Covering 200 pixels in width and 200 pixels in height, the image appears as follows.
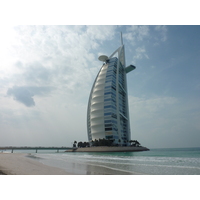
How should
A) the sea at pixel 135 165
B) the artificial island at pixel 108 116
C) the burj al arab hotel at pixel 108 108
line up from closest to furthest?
the sea at pixel 135 165 < the artificial island at pixel 108 116 < the burj al arab hotel at pixel 108 108

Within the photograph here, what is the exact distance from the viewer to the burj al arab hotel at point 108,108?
8925cm

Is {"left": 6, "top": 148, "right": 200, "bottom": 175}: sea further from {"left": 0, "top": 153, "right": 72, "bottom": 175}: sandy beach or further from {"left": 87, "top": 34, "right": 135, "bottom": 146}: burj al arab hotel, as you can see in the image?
{"left": 87, "top": 34, "right": 135, "bottom": 146}: burj al arab hotel

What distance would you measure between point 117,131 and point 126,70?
47.8 meters

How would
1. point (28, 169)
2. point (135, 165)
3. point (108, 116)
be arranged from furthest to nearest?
point (108, 116) < point (135, 165) < point (28, 169)

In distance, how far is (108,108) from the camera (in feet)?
296

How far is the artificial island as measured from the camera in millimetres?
86000

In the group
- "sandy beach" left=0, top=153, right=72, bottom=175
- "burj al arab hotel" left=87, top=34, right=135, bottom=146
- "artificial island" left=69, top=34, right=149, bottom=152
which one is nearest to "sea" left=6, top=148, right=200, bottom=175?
"sandy beach" left=0, top=153, right=72, bottom=175

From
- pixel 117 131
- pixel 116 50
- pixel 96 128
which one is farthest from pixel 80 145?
pixel 116 50

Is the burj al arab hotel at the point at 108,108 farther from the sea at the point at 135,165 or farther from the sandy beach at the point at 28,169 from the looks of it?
the sandy beach at the point at 28,169

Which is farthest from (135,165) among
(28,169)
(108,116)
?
(108,116)

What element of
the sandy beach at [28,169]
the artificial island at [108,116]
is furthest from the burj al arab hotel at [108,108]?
the sandy beach at [28,169]

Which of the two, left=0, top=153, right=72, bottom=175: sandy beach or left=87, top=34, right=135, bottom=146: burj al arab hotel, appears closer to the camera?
left=0, top=153, right=72, bottom=175: sandy beach

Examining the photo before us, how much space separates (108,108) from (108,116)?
443 cm

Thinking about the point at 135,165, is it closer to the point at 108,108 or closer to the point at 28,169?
the point at 28,169
